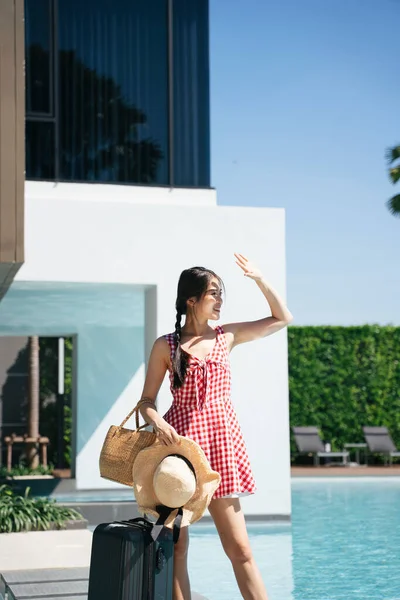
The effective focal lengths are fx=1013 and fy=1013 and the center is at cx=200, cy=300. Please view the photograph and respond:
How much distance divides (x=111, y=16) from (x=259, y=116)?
18.0 m

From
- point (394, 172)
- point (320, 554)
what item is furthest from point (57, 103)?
point (394, 172)

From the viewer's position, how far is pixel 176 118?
10.7 meters

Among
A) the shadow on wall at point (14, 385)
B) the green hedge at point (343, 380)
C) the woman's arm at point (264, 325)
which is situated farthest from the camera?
the green hedge at point (343, 380)

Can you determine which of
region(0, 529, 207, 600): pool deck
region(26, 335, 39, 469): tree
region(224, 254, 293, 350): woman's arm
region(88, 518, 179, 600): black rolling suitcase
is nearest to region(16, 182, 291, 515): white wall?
region(0, 529, 207, 600): pool deck

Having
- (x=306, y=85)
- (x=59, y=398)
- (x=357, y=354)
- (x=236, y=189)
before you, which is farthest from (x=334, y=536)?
(x=236, y=189)

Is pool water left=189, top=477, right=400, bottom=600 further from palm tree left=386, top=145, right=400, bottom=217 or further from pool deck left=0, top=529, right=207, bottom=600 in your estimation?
palm tree left=386, top=145, right=400, bottom=217

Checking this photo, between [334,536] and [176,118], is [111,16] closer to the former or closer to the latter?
[176,118]

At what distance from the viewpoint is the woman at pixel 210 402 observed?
379cm

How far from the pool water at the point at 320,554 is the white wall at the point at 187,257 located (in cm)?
66

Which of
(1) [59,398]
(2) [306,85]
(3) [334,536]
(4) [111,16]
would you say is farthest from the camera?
(2) [306,85]

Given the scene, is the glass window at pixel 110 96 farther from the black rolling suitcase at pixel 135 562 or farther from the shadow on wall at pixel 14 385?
the shadow on wall at pixel 14 385

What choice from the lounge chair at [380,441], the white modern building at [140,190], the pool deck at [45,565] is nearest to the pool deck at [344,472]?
the lounge chair at [380,441]

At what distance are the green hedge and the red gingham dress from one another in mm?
16794

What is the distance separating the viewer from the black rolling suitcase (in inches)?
135
